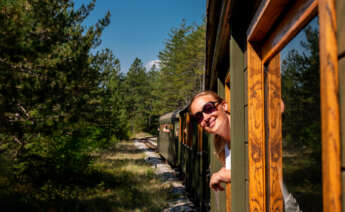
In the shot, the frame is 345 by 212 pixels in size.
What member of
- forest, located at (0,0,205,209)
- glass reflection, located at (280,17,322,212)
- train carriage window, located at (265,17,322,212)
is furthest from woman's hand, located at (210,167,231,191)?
forest, located at (0,0,205,209)

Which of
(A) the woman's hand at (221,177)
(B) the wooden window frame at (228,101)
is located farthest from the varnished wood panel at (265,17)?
(B) the wooden window frame at (228,101)

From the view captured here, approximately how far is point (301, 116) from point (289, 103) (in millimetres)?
165

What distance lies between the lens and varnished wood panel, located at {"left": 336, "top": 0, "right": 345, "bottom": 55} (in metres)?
0.55

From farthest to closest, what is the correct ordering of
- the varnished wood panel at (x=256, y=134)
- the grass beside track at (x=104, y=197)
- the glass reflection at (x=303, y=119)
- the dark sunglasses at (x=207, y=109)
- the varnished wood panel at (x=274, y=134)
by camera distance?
1. the grass beside track at (x=104, y=197)
2. the dark sunglasses at (x=207, y=109)
3. the varnished wood panel at (x=256, y=134)
4. the varnished wood panel at (x=274, y=134)
5. the glass reflection at (x=303, y=119)

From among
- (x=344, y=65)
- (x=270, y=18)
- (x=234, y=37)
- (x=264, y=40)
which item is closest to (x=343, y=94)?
(x=344, y=65)

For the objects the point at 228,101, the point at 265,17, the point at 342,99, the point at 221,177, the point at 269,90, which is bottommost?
the point at 221,177

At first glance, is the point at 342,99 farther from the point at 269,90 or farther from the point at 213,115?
the point at 213,115

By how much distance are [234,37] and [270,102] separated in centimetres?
66

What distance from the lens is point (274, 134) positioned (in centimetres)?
132

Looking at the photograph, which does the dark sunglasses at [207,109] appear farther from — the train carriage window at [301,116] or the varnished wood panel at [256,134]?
the train carriage window at [301,116]

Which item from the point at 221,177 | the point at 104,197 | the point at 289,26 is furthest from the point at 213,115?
the point at 104,197

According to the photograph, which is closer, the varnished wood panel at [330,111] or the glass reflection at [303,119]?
the varnished wood panel at [330,111]

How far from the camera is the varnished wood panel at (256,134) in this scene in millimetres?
1446

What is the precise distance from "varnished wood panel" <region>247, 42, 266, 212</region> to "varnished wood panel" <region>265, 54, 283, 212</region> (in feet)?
0.14
